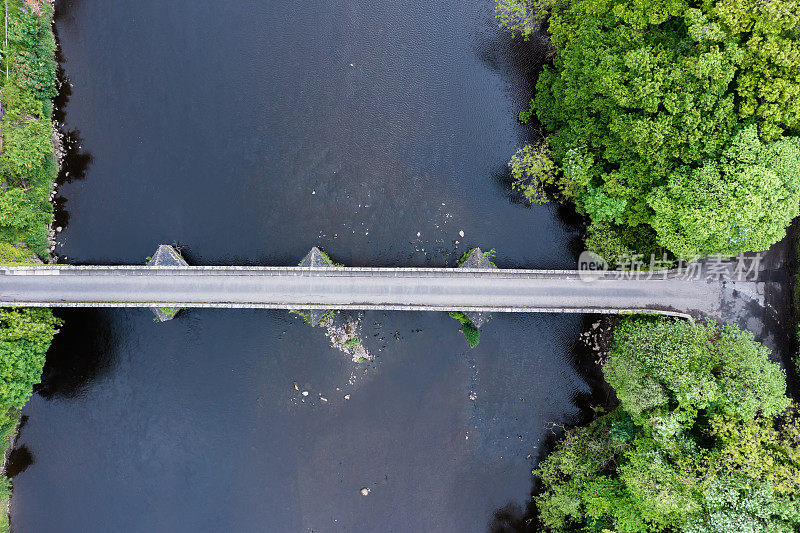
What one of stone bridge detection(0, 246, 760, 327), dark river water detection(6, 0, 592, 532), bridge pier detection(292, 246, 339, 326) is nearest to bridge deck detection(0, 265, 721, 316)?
stone bridge detection(0, 246, 760, 327)

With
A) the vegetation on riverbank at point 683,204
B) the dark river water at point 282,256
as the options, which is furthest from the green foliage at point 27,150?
the vegetation on riverbank at point 683,204

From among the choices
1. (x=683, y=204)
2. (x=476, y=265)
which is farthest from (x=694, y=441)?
(x=476, y=265)

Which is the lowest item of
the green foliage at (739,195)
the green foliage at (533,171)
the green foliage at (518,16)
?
Result: the green foliage at (739,195)

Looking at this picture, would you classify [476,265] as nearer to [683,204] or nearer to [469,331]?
[469,331]

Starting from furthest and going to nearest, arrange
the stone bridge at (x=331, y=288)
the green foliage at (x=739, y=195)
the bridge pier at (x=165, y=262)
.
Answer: the bridge pier at (x=165, y=262) < the stone bridge at (x=331, y=288) < the green foliage at (x=739, y=195)

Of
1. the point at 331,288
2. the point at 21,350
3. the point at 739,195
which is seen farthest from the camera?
the point at 331,288

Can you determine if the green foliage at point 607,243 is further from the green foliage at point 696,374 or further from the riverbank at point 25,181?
the riverbank at point 25,181

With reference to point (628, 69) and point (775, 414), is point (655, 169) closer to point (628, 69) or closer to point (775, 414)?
point (628, 69)
